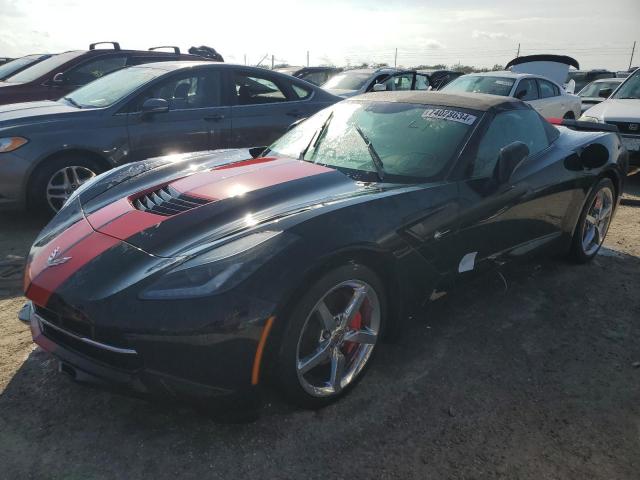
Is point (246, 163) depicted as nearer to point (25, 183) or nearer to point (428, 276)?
point (428, 276)

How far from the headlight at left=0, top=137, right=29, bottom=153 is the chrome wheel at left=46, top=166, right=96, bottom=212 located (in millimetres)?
368

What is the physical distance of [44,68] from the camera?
7215mm

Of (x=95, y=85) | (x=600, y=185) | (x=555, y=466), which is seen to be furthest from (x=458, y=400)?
(x=95, y=85)

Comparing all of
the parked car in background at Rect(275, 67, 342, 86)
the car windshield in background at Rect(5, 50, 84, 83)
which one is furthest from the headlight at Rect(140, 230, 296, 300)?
the parked car in background at Rect(275, 67, 342, 86)

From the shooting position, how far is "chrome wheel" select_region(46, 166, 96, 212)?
15.3ft

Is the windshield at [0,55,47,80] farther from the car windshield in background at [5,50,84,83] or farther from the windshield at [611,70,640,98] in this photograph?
the windshield at [611,70,640,98]

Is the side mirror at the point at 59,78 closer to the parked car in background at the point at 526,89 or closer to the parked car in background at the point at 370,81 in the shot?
the parked car in background at the point at 370,81

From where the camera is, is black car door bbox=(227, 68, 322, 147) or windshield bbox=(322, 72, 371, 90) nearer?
black car door bbox=(227, 68, 322, 147)

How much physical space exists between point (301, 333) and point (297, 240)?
379 mm

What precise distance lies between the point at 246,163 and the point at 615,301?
2641 millimetres

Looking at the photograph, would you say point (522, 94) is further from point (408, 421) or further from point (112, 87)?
point (408, 421)

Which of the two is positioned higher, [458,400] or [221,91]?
[221,91]

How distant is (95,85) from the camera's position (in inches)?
220

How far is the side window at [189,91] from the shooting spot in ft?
17.0
